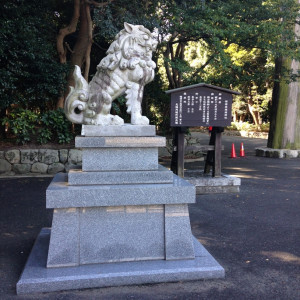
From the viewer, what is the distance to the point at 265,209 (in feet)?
21.2

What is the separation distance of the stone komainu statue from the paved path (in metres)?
1.98

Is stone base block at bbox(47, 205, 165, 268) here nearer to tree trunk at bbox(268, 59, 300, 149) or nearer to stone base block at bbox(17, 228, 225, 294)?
stone base block at bbox(17, 228, 225, 294)

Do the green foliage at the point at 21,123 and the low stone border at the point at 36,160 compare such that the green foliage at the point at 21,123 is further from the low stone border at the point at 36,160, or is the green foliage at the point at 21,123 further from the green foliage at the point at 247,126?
the green foliage at the point at 247,126

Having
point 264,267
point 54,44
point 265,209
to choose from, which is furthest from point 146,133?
point 54,44

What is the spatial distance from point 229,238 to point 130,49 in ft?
10.0

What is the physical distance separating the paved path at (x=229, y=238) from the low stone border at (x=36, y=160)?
722 mm

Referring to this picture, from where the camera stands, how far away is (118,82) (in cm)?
422

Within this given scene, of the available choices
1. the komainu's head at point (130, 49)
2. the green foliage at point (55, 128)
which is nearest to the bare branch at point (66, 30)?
the green foliage at point (55, 128)

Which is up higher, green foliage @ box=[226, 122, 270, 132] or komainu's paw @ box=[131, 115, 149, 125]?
komainu's paw @ box=[131, 115, 149, 125]

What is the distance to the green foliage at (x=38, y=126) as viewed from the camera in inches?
407

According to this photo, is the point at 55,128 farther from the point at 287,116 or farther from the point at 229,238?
the point at 287,116

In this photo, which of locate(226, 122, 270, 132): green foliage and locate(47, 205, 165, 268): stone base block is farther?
locate(226, 122, 270, 132): green foliage

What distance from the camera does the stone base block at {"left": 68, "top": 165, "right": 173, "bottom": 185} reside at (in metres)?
3.83

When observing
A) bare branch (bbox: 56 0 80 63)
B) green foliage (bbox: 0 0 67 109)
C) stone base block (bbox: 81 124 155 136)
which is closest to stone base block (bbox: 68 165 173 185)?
stone base block (bbox: 81 124 155 136)
